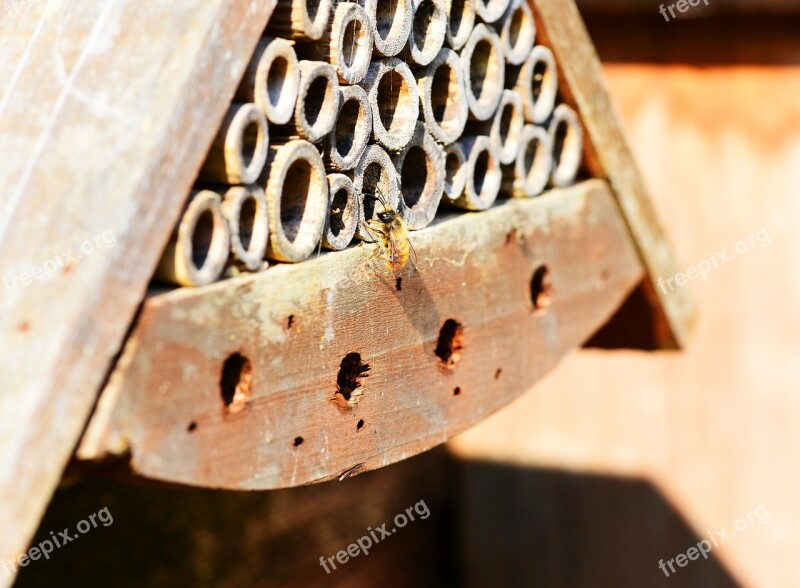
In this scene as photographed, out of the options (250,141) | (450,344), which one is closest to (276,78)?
(250,141)

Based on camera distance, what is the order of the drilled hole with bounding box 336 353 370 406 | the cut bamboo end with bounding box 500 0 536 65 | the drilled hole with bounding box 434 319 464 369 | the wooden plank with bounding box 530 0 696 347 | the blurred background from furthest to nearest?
the blurred background
the wooden plank with bounding box 530 0 696 347
the cut bamboo end with bounding box 500 0 536 65
the drilled hole with bounding box 434 319 464 369
the drilled hole with bounding box 336 353 370 406

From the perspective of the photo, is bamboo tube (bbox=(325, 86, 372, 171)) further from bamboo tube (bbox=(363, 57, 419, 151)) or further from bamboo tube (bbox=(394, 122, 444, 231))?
bamboo tube (bbox=(394, 122, 444, 231))

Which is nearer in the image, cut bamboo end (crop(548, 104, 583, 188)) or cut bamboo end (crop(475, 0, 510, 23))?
cut bamboo end (crop(475, 0, 510, 23))

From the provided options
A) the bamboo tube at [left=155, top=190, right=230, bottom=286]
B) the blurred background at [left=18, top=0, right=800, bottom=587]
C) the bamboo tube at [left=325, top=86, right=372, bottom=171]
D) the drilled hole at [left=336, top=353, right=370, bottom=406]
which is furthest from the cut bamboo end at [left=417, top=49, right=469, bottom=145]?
the blurred background at [left=18, top=0, right=800, bottom=587]

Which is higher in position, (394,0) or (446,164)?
(394,0)

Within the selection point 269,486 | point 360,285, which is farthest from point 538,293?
point 269,486

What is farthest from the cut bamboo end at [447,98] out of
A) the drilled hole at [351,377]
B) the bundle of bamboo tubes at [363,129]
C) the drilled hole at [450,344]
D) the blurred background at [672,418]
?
the blurred background at [672,418]

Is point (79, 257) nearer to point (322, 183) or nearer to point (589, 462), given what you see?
point (322, 183)
